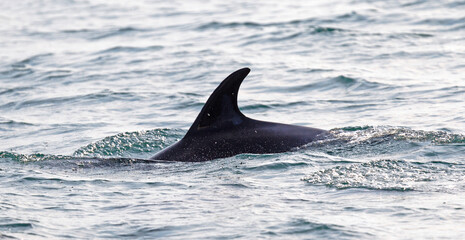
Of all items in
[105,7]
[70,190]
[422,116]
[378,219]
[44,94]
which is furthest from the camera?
[105,7]

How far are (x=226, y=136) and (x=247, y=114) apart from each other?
4380mm

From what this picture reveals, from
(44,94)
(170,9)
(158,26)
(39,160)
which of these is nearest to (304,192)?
(39,160)

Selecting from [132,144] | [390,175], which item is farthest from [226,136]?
[132,144]

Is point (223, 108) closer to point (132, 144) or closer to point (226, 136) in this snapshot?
point (226, 136)

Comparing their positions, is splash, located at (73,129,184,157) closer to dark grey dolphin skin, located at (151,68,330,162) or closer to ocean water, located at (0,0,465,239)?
ocean water, located at (0,0,465,239)

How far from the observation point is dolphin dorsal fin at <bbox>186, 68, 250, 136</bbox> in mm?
8781

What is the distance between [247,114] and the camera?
13.5m

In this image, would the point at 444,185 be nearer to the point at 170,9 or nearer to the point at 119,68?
the point at 119,68

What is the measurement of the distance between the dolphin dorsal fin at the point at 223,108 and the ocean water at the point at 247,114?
1.39ft

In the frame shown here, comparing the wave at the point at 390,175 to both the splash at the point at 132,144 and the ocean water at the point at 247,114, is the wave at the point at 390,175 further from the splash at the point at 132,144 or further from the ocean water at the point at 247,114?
the splash at the point at 132,144

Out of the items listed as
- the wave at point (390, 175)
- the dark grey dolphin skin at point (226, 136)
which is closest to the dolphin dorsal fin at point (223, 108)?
the dark grey dolphin skin at point (226, 136)

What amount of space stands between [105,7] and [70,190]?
74.2 feet

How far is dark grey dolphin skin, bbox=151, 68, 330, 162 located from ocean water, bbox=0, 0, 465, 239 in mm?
159

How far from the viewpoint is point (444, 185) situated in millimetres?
7961
